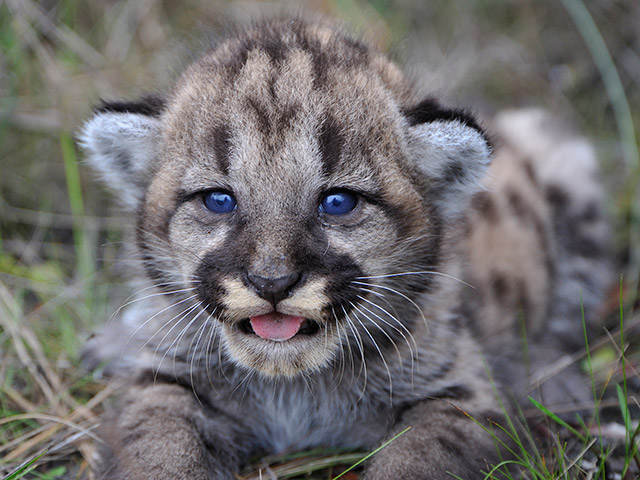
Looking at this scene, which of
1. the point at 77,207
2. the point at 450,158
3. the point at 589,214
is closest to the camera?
the point at 450,158

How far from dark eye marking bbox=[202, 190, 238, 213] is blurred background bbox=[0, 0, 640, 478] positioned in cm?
99

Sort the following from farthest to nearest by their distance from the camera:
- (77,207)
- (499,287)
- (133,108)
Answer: (77,207) < (499,287) < (133,108)

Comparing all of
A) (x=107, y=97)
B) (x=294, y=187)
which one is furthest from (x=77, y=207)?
(x=294, y=187)

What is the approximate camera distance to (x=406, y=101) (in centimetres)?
364

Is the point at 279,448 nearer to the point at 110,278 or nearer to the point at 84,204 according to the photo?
the point at 110,278

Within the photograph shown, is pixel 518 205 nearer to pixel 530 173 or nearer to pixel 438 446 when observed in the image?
pixel 530 173

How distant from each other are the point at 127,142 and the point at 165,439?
142 cm

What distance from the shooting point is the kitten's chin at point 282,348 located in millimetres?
3152

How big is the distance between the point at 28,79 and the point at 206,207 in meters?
3.35

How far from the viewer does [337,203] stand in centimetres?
323

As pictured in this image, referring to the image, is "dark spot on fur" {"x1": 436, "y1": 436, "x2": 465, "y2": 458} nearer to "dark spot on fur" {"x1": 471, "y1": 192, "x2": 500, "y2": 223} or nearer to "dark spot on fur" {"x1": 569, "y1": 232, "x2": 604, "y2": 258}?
"dark spot on fur" {"x1": 471, "y1": 192, "x2": 500, "y2": 223}

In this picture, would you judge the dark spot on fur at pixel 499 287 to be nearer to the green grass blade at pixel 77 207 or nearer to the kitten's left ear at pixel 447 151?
the kitten's left ear at pixel 447 151

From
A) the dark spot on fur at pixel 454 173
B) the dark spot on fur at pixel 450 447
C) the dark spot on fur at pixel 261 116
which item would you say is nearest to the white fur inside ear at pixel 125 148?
the dark spot on fur at pixel 261 116

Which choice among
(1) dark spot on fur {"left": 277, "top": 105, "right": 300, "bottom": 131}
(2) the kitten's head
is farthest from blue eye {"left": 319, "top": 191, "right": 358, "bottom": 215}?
(1) dark spot on fur {"left": 277, "top": 105, "right": 300, "bottom": 131}
